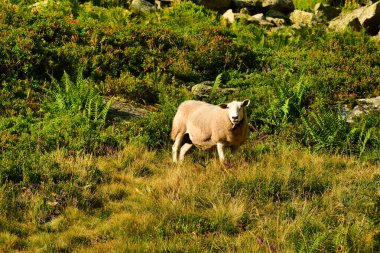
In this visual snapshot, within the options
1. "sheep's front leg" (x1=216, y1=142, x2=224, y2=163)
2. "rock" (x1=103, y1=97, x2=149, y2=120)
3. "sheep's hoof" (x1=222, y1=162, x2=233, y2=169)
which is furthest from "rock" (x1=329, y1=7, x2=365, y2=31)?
"sheep's hoof" (x1=222, y1=162, x2=233, y2=169)

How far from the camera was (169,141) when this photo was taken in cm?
1216

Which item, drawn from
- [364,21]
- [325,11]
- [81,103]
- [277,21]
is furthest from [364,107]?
[325,11]

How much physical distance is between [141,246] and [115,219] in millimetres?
1075

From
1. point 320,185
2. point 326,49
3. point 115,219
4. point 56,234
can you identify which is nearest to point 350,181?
point 320,185

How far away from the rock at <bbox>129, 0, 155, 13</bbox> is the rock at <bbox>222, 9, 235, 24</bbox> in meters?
2.87

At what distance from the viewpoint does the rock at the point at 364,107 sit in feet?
45.8

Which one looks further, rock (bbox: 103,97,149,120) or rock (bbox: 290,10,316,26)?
rock (bbox: 290,10,316,26)

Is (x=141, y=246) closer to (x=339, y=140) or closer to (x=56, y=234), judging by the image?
(x=56, y=234)

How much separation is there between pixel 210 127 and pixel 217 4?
583 inches

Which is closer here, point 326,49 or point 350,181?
point 350,181

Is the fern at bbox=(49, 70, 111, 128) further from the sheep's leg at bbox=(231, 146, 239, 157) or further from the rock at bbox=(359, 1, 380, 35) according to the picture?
the rock at bbox=(359, 1, 380, 35)

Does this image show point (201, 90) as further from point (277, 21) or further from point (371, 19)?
point (371, 19)

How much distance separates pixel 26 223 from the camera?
8336 millimetres

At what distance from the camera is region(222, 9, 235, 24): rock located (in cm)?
2216
